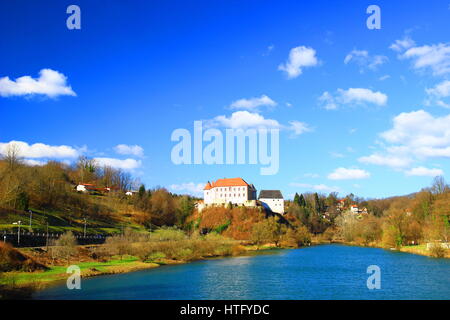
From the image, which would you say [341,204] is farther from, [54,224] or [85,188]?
[54,224]

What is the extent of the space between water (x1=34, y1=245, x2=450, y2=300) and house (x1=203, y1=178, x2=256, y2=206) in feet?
215

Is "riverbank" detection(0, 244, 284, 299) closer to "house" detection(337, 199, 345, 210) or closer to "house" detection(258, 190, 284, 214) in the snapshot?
"house" detection(258, 190, 284, 214)

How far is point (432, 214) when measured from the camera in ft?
224

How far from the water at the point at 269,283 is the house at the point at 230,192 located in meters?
65.5

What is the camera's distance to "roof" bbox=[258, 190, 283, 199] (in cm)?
12150

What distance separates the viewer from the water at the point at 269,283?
3048 centimetres

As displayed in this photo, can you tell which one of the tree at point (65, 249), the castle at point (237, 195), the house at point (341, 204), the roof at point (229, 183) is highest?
the roof at point (229, 183)

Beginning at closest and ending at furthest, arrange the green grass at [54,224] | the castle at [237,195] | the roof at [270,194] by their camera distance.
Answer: the green grass at [54,224]
the castle at [237,195]
the roof at [270,194]

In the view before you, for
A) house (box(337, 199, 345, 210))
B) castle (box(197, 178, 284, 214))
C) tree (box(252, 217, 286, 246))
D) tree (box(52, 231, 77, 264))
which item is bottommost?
tree (box(252, 217, 286, 246))

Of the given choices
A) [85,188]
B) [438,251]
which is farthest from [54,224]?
[438,251]

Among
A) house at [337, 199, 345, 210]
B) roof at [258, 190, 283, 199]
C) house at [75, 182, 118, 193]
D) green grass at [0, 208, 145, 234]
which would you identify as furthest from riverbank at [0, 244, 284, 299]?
house at [337, 199, 345, 210]

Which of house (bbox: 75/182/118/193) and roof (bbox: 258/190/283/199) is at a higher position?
house (bbox: 75/182/118/193)

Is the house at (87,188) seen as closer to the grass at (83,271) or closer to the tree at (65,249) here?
the grass at (83,271)

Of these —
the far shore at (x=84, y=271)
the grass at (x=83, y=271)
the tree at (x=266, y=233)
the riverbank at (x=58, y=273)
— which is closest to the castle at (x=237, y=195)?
the tree at (x=266, y=233)
